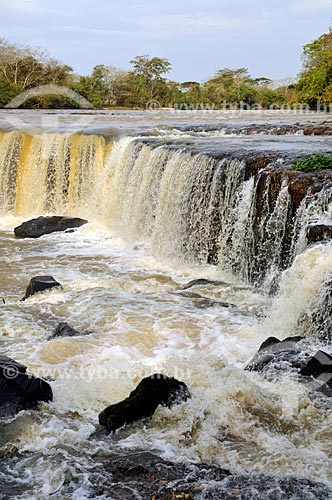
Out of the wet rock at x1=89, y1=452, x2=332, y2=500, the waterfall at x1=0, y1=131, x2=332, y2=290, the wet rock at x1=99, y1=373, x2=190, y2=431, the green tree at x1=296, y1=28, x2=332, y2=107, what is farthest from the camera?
the green tree at x1=296, y1=28, x2=332, y2=107

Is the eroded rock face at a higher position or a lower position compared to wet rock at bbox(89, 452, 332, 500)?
higher

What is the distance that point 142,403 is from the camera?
4.63m

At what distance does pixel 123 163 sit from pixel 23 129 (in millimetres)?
4441

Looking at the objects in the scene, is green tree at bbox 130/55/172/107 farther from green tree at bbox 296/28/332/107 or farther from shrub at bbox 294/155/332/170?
shrub at bbox 294/155/332/170

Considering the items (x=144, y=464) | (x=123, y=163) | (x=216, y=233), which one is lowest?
(x=144, y=464)

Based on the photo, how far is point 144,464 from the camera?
406 cm

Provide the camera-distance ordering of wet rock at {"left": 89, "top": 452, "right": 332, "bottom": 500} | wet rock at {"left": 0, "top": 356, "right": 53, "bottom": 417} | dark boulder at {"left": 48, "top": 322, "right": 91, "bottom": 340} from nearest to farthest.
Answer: wet rock at {"left": 89, "top": 452, "right": 332, "bottom": 500} → wet rock at {"left": 0, "top": 356, "right": 53, "bottom": 417} → dark boulder at {"left": 48, "top": 322, "right": 91, "bottom": 340}

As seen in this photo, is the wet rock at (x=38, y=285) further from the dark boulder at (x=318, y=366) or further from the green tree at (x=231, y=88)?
the green tree at (x=231, y=88)

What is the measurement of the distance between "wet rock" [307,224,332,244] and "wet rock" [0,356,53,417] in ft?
12.2

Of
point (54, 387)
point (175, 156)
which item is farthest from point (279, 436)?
point (175, 156)

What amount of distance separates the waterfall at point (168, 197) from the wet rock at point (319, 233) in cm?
20

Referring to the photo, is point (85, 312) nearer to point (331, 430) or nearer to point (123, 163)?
point (331, 430)

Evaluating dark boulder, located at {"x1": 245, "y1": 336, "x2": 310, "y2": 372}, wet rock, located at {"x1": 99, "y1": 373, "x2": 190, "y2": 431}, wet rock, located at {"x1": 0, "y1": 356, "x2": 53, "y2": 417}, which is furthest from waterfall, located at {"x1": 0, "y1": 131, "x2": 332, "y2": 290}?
wet rock, located at {"x1": 0, "y1": 356, "x2": 53, "y2": 417}

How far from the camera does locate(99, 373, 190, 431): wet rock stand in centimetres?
455
